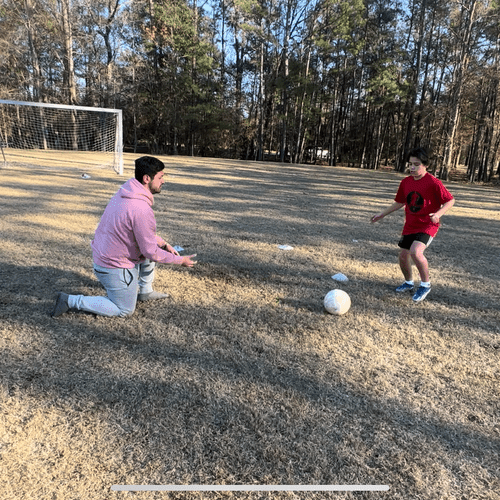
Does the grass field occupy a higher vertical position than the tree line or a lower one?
lower

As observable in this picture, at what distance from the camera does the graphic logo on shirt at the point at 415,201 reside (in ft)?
13.1

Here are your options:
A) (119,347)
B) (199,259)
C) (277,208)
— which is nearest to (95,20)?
(277,208)

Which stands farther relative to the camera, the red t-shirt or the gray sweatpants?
the red t-shirt

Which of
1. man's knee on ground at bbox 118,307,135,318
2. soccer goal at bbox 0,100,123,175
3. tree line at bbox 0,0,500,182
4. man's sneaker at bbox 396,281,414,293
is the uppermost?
tree line at bbox 0,0,500,182

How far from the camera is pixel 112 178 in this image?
13.4 m

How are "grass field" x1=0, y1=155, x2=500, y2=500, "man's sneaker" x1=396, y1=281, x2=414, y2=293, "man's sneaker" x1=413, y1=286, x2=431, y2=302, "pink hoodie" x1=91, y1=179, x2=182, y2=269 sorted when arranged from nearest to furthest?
"grass field" x1=0, y1=155, x2=500, y2=500 → "pink hoodie" x1=91, y1=179, x2=182, y2=269 → "man's sneaker" x1=413, y1=286, x2=431, y2=302 → "man's sneaker" x1=396, y1=281, x2=414, y2=293

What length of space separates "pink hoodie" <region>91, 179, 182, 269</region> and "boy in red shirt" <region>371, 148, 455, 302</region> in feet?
8.28

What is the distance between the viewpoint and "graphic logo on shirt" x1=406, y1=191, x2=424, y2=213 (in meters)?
3.99

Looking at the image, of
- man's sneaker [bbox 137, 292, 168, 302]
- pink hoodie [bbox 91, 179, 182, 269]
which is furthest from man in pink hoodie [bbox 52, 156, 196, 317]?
man's sneaker [bbox 137, 292, 168, 302]

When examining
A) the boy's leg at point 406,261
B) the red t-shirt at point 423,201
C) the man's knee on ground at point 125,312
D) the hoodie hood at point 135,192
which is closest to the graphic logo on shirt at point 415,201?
the red t-shirt at point 423,201

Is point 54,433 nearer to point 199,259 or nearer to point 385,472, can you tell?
point 385,472

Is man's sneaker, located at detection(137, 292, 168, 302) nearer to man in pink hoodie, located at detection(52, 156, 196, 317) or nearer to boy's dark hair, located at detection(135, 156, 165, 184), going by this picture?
man in pink hoodie, located at detection(52, 156, 196, 317)

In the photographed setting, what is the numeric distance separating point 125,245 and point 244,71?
3810cm

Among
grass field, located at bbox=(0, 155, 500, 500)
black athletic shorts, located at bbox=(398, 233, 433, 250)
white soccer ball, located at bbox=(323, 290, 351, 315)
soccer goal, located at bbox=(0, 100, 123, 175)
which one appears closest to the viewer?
grass field, located at bbox=(0, 155, 500, 500)
